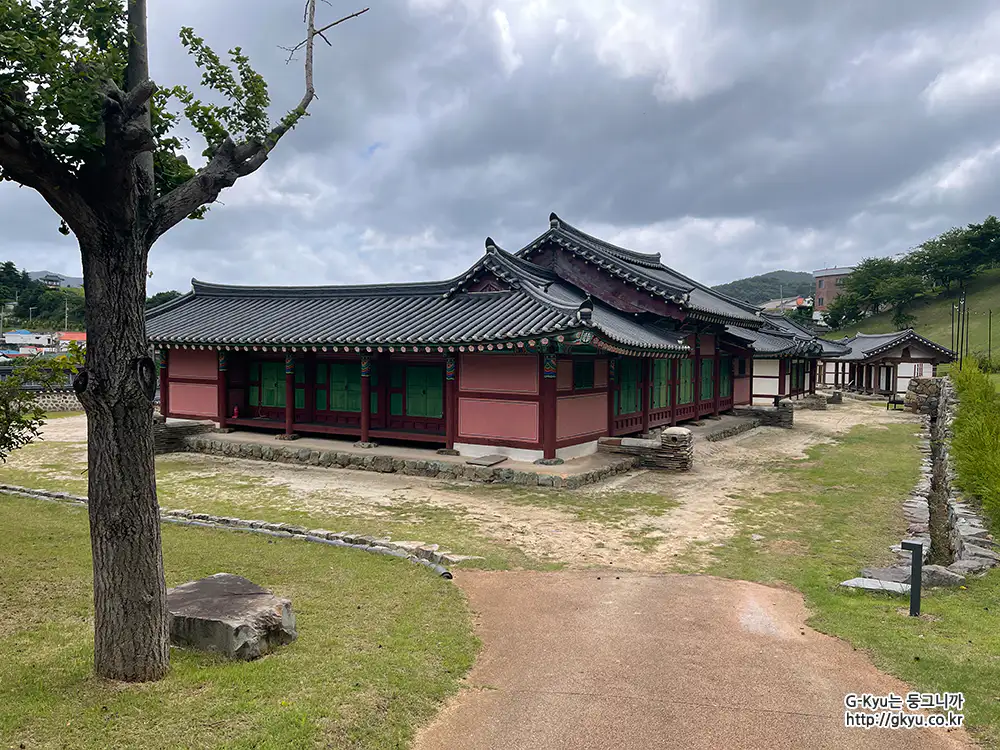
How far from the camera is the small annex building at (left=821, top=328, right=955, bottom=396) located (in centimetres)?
4012

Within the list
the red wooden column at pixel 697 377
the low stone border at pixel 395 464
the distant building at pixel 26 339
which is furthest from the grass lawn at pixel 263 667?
the distant building at pixel 26 339

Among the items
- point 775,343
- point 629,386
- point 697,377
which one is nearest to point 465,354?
point 629,386

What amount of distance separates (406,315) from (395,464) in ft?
14.0

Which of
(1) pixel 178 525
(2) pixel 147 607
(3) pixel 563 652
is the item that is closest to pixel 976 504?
(3) pixel 563 652

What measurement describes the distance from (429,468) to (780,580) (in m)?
8.85

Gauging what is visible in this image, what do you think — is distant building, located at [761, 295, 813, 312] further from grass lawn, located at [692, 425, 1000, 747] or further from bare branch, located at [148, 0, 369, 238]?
bare branch, located at [148, 0, 369, 238]

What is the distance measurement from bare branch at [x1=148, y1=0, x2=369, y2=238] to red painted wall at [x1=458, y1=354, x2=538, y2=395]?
34.8ft

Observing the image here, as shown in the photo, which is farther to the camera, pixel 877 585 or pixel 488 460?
pixel 488 460

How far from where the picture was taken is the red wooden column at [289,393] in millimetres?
18641

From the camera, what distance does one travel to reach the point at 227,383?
20.6 meters

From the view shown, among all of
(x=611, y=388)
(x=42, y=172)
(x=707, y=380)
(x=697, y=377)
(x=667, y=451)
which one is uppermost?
(x=42, y=172)

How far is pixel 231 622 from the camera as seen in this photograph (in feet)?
16.8

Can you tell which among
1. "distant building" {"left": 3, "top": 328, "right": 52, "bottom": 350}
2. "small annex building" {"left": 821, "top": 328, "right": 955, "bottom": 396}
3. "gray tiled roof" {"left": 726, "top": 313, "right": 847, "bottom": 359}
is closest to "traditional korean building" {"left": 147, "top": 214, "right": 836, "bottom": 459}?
"gray tiled roof" {"left": 726, "top": 313, "right": 847, "bottom": 359}

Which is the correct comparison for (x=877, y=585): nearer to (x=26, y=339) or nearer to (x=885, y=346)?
(x=885, y=346)
